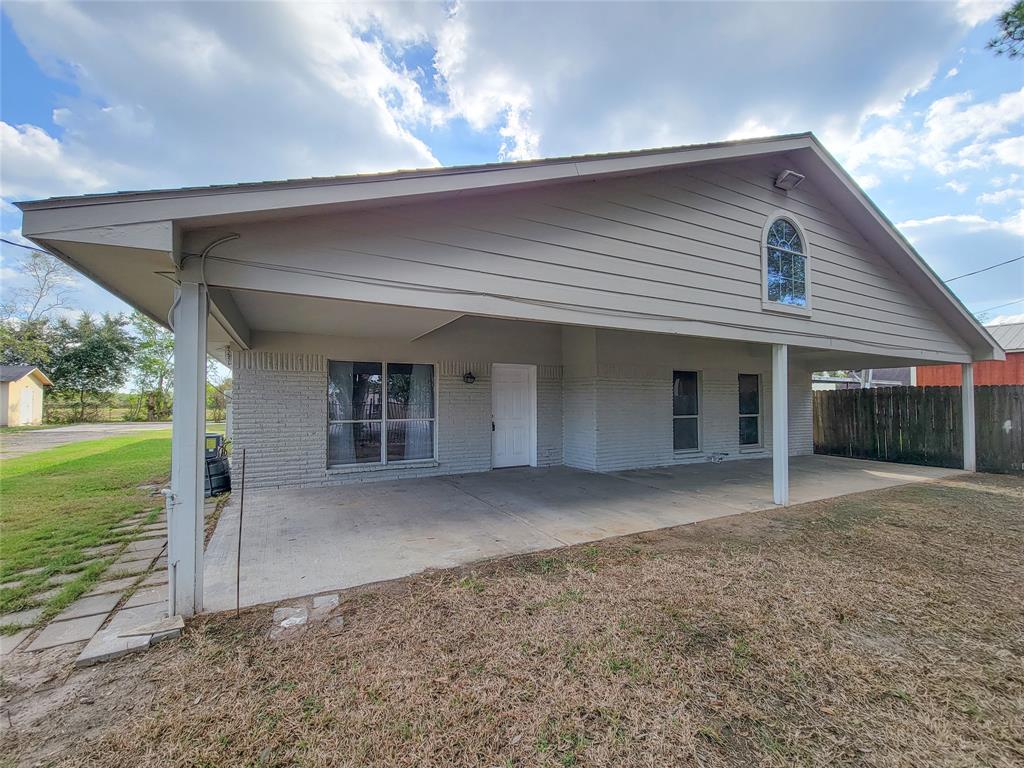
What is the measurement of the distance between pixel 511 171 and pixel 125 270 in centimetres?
311

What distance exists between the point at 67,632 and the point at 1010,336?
26.0 m

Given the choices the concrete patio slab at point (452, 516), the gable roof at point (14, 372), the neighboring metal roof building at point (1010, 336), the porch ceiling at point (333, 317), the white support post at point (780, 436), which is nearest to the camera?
the concrete patio slab at point (452, 516)

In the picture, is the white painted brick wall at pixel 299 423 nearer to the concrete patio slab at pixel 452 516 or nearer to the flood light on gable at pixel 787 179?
the concrete patio slab at pixel 452 516

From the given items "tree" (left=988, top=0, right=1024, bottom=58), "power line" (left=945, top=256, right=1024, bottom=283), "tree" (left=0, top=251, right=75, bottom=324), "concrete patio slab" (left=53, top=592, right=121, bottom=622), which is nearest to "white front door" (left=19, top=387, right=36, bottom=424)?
"tree" (left=0, top=251, right=75, bottom=324)

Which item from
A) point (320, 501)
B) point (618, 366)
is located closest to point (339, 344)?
point (320, 501)

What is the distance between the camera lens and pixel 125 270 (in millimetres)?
3121

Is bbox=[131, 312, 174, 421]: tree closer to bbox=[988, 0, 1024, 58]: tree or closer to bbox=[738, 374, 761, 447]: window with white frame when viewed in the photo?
bbox=[738, 374, 761, 447]: window with white frame

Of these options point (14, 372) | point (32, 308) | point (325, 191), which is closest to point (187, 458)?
point (325, 191)

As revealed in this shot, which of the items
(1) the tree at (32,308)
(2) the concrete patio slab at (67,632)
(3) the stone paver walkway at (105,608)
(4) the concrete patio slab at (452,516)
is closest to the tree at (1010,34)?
(4) the concrete patio slab at (452,516)

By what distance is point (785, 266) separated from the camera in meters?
6.57

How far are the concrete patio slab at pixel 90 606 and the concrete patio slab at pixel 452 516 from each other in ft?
1.97

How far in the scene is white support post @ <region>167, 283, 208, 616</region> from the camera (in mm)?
2889

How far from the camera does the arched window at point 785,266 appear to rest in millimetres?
6309

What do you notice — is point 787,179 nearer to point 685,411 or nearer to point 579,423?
point 685,411
